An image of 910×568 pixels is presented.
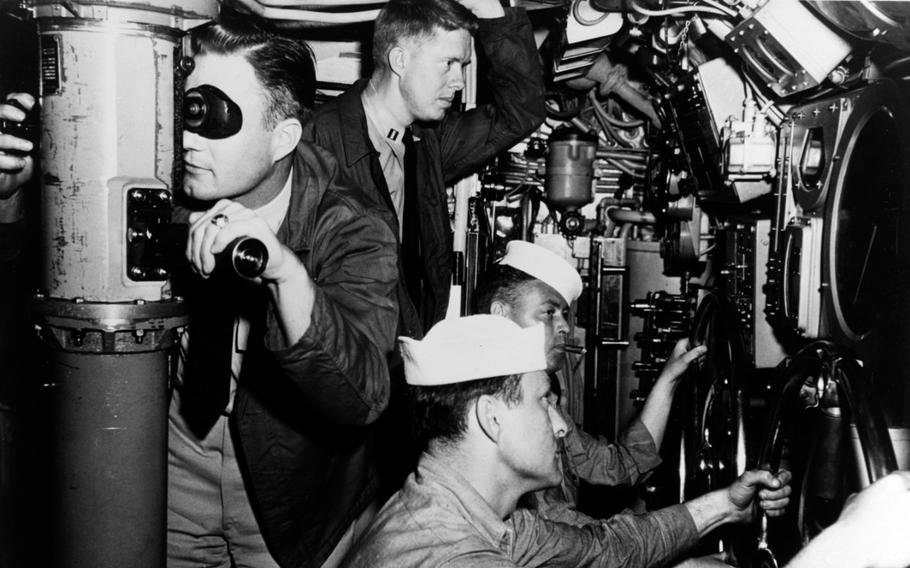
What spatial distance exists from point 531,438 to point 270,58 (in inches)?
42.6

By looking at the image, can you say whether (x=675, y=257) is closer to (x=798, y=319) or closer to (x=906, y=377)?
(x=798, y=319)

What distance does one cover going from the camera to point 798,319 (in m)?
2.49

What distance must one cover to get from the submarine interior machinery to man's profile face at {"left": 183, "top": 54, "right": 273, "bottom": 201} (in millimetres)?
169

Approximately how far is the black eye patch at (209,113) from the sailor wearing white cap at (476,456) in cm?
63

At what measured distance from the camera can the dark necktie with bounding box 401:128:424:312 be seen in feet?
11.3

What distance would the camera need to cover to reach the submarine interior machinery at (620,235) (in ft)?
4.83

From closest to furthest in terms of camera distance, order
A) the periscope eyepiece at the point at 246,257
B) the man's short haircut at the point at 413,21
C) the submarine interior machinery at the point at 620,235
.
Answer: the periscope eyepiece at the point at 246,257
the submarine interior machinery at the point at 620,235
the man's short haircut at the point at 413,21

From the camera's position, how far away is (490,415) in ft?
5.93

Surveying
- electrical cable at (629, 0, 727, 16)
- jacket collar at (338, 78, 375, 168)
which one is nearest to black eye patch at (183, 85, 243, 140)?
jacket collar at (338, 78, 375, 168)

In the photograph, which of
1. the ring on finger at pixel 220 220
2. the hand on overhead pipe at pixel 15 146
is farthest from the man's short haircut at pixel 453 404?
the hand on overhead pipe at pixel 15 146

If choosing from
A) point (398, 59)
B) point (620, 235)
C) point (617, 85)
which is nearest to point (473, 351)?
point (398, 59)

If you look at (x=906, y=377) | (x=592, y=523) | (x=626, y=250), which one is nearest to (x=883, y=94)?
(x=906, y=377)

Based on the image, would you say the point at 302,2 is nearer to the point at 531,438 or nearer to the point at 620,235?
the point at 531,438

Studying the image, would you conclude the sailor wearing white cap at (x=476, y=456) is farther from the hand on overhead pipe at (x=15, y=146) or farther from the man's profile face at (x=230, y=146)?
the hand on overhead pipe at (x=15, y=146)
